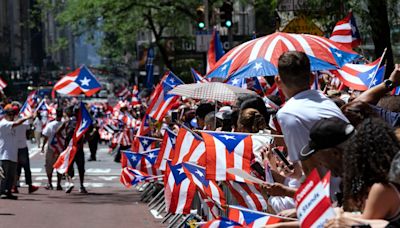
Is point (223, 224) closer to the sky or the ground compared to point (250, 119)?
closer to the ground

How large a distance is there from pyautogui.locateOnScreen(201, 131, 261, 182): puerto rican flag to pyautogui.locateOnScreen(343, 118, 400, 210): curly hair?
326 cm

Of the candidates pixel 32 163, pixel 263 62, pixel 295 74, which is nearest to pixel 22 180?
pixel 32 163

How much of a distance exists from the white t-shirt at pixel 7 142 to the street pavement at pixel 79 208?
83 centimetres

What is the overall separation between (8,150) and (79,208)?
249 cm

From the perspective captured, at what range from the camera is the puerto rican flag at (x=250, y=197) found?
344 inches

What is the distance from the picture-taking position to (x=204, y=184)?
31.8 ft

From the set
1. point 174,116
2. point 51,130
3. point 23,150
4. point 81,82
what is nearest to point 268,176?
point 174,116

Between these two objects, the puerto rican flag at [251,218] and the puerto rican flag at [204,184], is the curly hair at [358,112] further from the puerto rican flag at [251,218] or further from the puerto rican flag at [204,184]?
the puerto rican flag at [204,184]

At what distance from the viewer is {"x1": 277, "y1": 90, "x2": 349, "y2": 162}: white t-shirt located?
6.84 m

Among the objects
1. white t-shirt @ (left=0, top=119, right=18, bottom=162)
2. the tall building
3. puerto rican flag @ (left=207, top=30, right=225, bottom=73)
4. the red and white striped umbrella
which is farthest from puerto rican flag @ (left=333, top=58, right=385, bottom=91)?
the tall building

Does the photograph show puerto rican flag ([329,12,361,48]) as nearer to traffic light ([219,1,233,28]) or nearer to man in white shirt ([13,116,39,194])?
man in white shirt ([13,116,39,194])

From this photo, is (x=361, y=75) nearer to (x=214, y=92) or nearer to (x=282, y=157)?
(x=214, y=92)

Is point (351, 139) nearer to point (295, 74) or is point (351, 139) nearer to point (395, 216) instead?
point (395, 216)

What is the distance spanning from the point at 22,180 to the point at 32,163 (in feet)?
26.4
